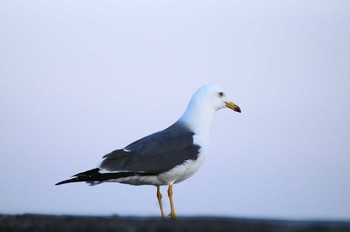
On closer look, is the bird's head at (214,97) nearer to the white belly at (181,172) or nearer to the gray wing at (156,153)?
the gray wing at (156,153)

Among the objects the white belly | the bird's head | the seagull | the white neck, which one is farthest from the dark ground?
the bird's head

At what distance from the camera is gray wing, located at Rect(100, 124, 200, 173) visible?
8914 mm

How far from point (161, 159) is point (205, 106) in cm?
142

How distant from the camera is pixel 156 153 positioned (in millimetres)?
9148

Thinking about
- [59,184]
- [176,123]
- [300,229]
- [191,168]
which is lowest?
[300,229]

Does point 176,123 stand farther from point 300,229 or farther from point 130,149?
point 300,229

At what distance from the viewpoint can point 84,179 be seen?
816 cm

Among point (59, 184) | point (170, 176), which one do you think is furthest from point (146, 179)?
point (59, 184)

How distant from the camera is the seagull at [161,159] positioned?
8.77 metres

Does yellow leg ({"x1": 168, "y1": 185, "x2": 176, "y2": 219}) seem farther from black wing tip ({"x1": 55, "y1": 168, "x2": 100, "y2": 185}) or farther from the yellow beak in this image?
the yellow beak

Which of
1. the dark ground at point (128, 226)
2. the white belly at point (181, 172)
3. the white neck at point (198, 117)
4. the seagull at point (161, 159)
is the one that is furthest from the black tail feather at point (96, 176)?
the dark ground at point (128, 226)

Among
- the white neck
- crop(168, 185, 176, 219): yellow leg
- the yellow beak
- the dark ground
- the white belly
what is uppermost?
the yellow beak

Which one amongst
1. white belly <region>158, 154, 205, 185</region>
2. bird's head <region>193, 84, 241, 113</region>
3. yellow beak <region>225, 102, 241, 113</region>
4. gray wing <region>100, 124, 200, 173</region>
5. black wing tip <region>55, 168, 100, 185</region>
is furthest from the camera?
yellow beak <region>225, 102, 241, 113</region>

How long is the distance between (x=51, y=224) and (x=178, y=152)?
552 cm
